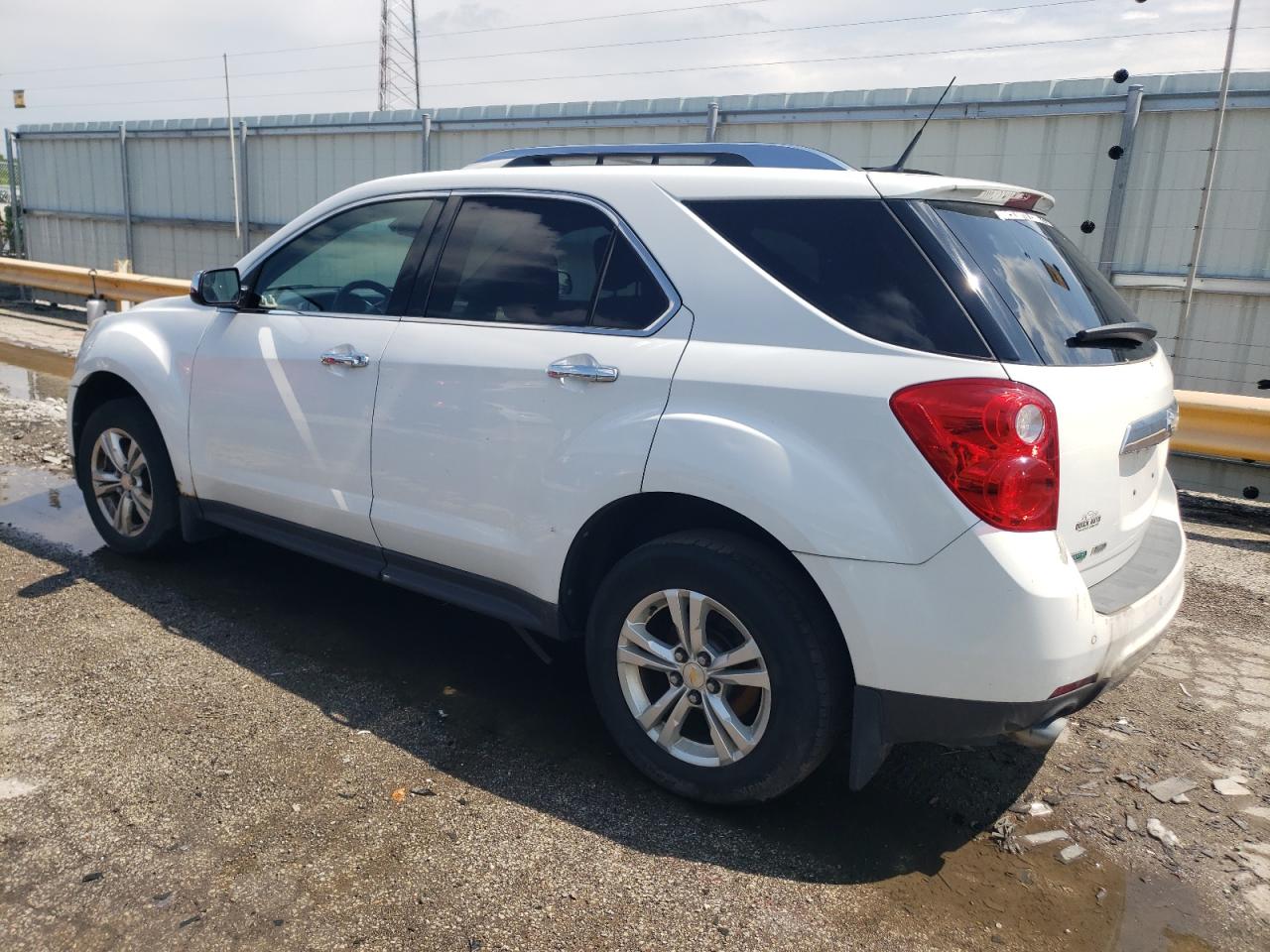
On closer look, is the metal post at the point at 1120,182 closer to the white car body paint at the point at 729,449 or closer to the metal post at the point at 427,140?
the white car body paint at the point at 729,449

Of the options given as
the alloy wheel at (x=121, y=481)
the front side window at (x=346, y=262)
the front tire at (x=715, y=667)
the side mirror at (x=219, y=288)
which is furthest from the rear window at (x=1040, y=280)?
the alloy wheel at (x=121, y=481)

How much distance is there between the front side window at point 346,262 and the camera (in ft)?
12.8

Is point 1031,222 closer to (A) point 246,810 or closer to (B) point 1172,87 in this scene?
(A) point 246,810

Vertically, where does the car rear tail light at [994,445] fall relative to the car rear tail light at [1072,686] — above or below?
above

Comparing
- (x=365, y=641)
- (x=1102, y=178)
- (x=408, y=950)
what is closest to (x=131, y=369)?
(x=365, y=641)

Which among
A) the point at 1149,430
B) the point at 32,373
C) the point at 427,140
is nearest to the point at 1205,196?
the point at 1149,430

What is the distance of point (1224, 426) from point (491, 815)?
567cm

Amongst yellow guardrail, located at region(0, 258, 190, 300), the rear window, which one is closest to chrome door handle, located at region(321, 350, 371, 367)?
the rear window

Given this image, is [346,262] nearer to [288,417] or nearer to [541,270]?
[288,417]

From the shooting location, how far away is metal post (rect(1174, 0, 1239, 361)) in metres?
7.90

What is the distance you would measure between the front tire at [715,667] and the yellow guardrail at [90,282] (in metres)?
9.62

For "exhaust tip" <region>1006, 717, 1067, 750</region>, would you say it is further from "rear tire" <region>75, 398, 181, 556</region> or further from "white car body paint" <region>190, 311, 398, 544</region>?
"rear tire" <region>75, 398, 181, 556</region>

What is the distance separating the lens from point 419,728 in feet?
11.5

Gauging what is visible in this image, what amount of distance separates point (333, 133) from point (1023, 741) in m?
14.5
